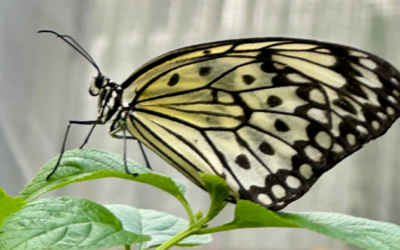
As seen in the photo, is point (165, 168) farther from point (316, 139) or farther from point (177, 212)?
point (316, 139)

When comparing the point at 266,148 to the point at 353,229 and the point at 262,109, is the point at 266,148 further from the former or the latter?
the point at 353,229

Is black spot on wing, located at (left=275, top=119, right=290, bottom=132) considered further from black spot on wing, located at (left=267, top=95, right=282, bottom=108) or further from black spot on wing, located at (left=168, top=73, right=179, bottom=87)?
black spot on wing, located at (left=168, top=73, right=179, bottom=87)

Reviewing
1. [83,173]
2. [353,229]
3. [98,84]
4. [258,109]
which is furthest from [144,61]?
[353,229]

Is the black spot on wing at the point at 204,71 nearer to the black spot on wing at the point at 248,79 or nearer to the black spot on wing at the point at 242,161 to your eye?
the black spot on wing at the point at 248,79

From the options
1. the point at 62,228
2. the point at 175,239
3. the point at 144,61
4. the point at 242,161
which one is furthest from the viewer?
the point at 144,61

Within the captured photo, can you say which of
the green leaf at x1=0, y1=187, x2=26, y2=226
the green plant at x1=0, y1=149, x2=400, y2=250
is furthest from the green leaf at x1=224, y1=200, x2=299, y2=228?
the green leaf at x1=0, y1=187, x2=26, y2=226

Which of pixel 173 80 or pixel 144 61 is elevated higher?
pixel 144 61

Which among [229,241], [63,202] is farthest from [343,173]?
[63,202]

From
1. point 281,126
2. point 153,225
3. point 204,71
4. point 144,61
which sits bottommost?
point 153,225
